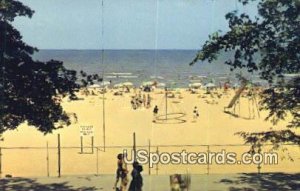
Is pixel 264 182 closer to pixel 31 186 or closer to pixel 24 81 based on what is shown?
pixel 31 186

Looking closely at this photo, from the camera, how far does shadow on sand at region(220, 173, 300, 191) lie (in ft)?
41.9

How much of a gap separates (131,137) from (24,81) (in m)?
16.9

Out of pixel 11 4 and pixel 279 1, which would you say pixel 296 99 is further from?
pixel 11 4

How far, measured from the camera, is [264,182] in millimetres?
13570

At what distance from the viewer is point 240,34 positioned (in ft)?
35.8

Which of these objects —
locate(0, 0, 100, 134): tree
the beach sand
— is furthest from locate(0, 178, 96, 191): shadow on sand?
the beach sand

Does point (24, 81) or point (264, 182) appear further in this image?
point (264, 182)

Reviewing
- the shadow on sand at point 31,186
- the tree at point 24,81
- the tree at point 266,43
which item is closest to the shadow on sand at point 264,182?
the tree at point 266,43

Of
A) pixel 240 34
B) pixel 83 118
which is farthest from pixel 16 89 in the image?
pixel 83 118

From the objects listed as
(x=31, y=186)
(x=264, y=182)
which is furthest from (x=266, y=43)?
(x=31, y=186)

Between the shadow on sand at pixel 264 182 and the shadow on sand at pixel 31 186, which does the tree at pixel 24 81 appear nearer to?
the shadow on sand at pixel 31 186

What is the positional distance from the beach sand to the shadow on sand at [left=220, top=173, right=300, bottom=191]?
10.1 feet

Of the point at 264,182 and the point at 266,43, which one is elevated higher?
the point at 266,43

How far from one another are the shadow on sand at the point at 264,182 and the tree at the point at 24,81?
4614 mm
